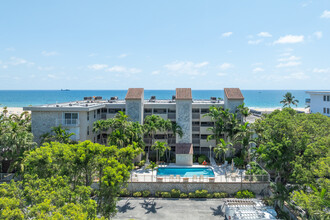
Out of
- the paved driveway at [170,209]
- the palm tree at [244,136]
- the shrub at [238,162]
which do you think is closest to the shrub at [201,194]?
the paved driveway at [170,209]

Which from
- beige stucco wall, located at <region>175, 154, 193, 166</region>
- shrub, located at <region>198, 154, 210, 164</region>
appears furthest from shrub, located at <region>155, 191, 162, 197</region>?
shrub, located at <region>198, 154, 210, 164</region>

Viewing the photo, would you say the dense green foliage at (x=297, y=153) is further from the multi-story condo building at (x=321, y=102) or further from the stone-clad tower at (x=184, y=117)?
the multi-story condo building at (x=321, y=102)

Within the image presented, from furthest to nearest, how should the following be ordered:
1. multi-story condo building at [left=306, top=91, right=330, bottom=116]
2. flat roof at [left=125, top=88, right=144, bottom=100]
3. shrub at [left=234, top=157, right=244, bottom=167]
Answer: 1. multi-story condo building at [left=306, top=91, right=330, bottom=116]
2. flat roof at [left=125, top=88, right=144, bottom=100]
3. shrub at [left=234, top=157, right=244, bottom=167]

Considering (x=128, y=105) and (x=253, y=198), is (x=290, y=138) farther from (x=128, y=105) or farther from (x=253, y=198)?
(x=128, y=105)

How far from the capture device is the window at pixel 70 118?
31.7m

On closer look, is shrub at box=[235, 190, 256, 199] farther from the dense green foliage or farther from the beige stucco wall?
the beige stucco wall

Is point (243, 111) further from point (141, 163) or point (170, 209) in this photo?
point (170, 209)

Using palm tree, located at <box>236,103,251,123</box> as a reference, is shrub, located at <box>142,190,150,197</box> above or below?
below

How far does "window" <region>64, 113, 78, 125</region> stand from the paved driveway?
13.0 meters

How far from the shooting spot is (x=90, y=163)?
17.2 meters

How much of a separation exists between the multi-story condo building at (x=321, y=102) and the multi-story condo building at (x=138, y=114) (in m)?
19.1

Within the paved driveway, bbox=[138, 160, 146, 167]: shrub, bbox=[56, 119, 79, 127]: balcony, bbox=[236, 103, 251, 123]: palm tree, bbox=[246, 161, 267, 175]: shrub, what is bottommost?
the paved driveway

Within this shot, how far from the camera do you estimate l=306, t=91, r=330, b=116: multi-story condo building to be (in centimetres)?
4341

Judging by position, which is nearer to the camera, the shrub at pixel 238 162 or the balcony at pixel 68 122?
the balcony at pixel 68 122
